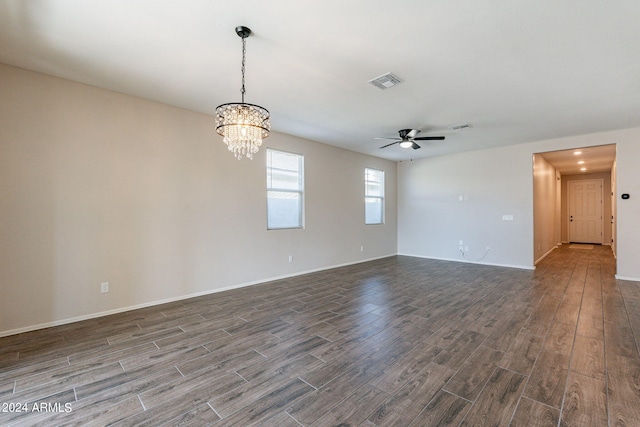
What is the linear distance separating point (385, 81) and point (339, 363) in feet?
9.69

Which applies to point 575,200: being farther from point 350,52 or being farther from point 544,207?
point 350,52

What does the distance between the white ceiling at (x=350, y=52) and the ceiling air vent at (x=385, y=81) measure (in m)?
0.08

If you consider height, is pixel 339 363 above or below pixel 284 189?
below

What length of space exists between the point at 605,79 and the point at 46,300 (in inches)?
265

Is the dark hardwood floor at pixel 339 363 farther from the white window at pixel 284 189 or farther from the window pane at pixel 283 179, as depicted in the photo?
the window pane at pixel 283 179

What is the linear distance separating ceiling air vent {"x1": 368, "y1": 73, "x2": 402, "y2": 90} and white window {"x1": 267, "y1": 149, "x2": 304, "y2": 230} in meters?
2.48

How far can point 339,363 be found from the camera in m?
2.29

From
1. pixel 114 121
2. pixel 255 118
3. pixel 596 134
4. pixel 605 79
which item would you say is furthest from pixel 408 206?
pixel 114 121

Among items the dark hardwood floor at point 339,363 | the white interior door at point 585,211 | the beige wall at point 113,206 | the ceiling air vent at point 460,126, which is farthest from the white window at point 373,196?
the white interior door at point 585,211

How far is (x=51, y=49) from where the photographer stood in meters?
2.59

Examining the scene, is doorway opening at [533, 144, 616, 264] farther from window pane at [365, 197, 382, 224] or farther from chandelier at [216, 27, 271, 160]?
chandelier at [216, 27, 271, 160]

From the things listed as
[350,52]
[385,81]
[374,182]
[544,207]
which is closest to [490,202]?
[544,207]

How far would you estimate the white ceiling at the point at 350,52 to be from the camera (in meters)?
2.08

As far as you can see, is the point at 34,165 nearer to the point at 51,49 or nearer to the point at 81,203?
the point at 81,203
